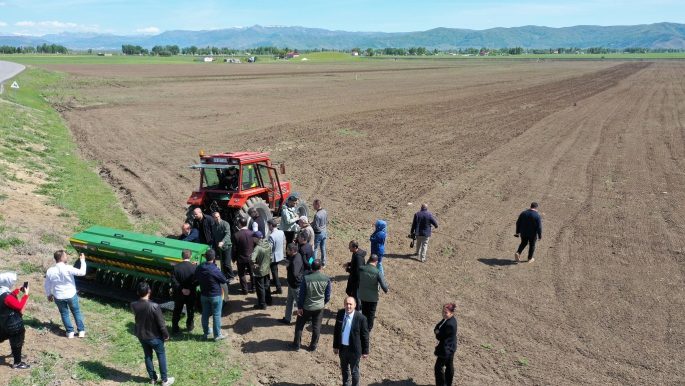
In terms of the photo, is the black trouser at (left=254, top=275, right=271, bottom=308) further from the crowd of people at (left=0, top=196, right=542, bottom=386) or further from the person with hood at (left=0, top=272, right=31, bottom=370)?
the person with hood at (left=0, top=272, right=31, bottom=370)

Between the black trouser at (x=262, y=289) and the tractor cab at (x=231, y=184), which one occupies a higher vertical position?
the tractor cab at (x=231, y=184)

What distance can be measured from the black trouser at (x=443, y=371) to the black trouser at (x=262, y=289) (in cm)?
367

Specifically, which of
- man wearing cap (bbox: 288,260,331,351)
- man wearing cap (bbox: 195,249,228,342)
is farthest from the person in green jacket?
man wearing cap (bbox: 195,249,228,342)

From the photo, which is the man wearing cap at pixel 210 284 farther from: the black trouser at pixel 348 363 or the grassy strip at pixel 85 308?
the black trouser at pixel 348 363

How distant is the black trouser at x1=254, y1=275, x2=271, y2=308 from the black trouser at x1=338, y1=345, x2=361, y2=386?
9.31 ft

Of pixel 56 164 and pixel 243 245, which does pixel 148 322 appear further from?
pixel 56 164

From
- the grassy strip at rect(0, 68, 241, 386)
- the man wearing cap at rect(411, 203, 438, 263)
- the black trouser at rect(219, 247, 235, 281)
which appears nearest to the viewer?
the grassy strip at rect(0, 68, 241, 386)

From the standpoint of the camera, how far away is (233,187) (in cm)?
1246

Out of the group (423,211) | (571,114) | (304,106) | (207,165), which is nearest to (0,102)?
(304,106)

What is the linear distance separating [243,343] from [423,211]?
539 centimetres

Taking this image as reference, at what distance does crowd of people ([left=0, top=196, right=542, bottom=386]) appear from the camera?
6836 mm

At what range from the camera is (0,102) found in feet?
95.2

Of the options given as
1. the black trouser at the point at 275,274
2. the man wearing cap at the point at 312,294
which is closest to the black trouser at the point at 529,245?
the black trouser at the point at 275,274

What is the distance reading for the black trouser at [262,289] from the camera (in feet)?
31.1
